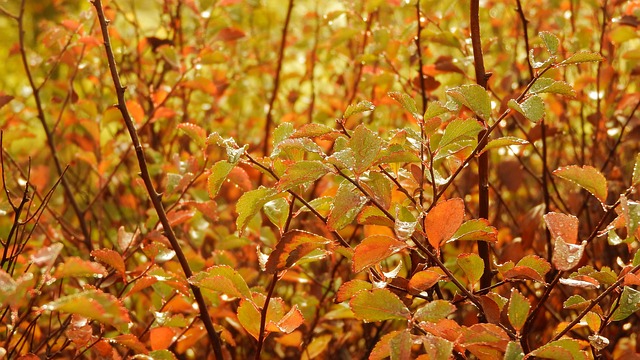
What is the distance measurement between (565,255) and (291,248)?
0.38 m

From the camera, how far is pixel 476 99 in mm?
1107

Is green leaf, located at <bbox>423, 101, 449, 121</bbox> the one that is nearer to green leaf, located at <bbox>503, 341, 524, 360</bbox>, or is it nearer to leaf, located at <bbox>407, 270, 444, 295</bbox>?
leaf, located at <bbox>407, 270, 444, 295</bbox>

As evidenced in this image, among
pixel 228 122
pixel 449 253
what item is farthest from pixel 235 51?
pixel 449 253

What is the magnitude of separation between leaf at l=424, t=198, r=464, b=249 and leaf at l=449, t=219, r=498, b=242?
0.05 m

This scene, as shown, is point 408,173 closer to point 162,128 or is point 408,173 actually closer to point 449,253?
point 449,253

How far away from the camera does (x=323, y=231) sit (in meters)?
2.10

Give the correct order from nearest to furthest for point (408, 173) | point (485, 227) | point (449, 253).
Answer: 1. point (485, 227)
2. point (408, 173)
3. point (449, 253)

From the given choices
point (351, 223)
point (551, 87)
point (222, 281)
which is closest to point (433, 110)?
point (551, 87)

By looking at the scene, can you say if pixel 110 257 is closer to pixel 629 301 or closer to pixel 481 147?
pixel 481 147

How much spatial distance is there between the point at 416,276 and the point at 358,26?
166cm

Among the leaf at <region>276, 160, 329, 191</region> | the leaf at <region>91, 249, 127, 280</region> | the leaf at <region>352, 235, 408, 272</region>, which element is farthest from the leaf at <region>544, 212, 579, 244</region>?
the leaf at <region>91, 249, 127, 280</region>

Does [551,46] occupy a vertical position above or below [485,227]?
above

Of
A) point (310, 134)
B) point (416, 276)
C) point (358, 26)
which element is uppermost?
point (358, 26)

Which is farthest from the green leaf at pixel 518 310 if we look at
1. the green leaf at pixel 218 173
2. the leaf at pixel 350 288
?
the green leaf at pixel 218 173
